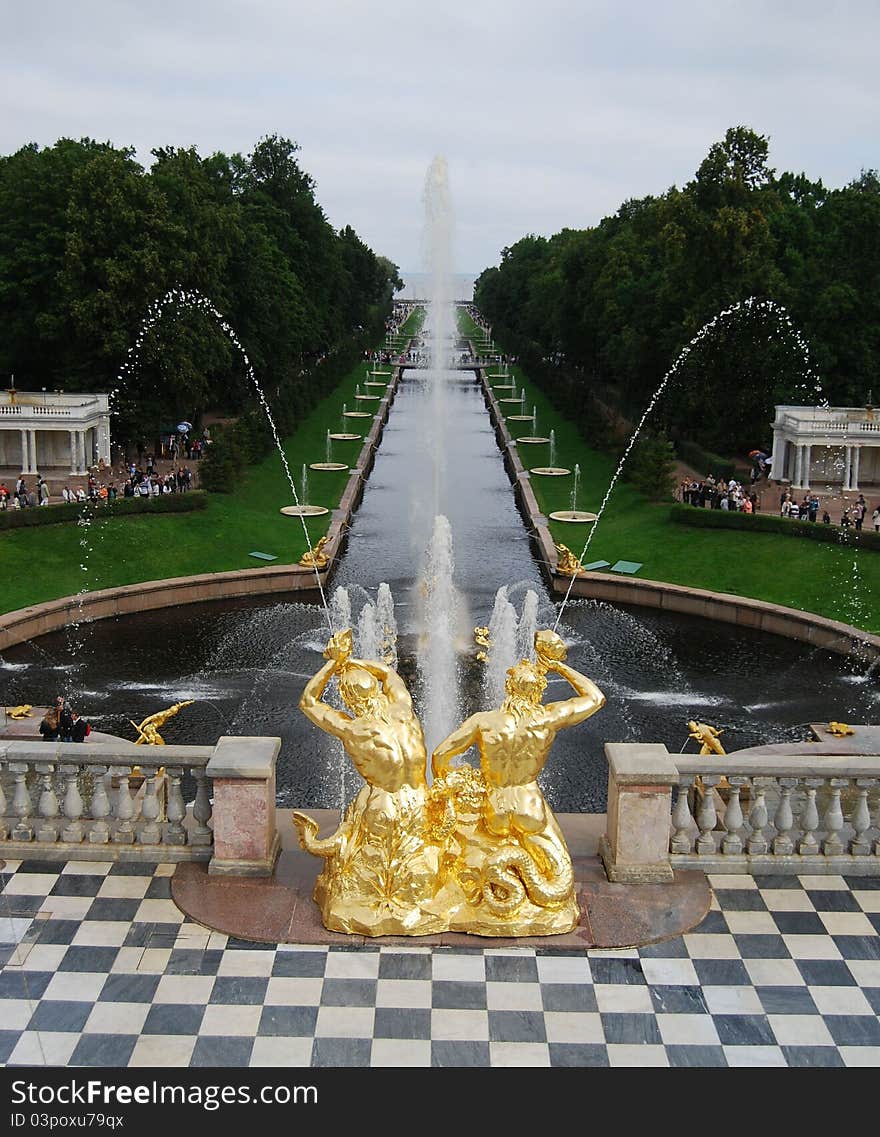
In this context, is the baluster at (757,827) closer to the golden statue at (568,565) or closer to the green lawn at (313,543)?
the green lawn at (313,543)

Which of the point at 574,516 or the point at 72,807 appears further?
the point at 574,516

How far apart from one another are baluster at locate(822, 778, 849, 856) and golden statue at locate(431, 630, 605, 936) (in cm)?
318

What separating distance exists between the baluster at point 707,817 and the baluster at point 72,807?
22.8 feet

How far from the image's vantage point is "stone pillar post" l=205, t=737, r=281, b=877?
1291cm

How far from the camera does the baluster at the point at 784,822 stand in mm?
13477

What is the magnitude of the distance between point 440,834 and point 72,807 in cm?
428

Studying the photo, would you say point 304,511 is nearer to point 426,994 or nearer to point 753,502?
point 753,502

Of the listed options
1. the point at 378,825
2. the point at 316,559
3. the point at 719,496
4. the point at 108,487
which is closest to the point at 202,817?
the point at 378,825

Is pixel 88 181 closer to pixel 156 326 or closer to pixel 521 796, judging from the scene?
pixel 156 326

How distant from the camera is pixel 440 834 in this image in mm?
12492

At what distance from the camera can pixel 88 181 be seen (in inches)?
2116
